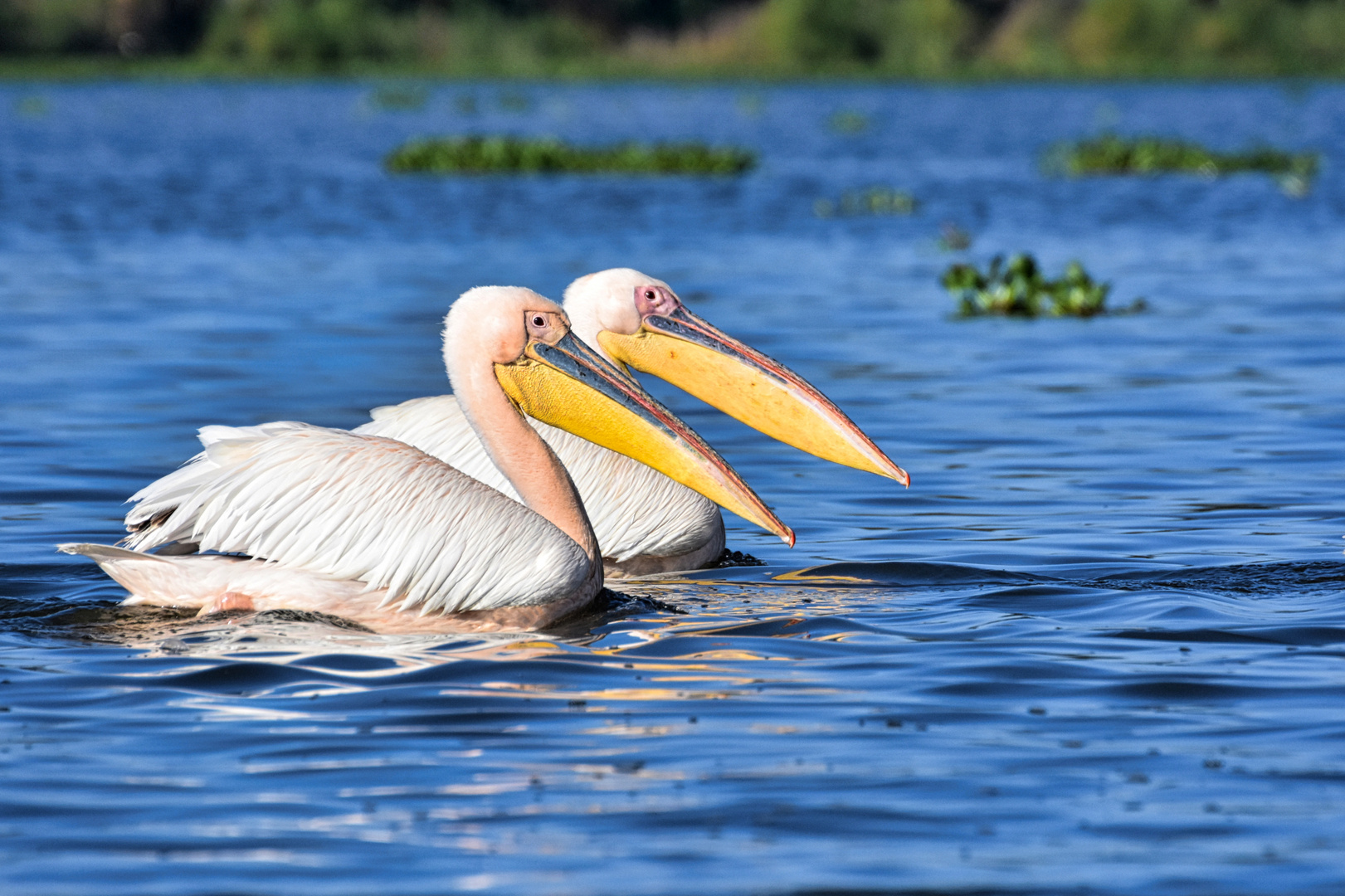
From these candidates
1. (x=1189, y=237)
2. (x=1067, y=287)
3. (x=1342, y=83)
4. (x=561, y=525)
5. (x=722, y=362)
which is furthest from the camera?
(x=1342, y=83)

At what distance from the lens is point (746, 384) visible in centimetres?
739

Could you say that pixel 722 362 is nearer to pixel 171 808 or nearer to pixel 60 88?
pixel 171 808

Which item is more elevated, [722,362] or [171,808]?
[722,362]

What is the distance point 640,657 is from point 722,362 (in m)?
1.79

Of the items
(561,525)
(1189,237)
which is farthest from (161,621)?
(1189,237)

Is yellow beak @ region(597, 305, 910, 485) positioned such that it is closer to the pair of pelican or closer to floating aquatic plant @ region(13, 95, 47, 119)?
the pair of pelican

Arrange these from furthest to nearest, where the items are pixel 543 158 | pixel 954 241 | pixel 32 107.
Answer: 1. pixel 32 107
2. pixel 543 158
3. pixel 954 241

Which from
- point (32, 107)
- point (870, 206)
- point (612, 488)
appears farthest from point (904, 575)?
point (32, 107)

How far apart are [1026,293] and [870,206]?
31.5 feet

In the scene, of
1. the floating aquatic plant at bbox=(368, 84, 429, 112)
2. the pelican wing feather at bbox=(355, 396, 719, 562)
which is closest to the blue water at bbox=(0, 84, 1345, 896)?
the pelican wing feather at bbox=(355, 396, 719, 562)

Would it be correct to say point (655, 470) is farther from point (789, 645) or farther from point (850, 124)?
point (850, 124)

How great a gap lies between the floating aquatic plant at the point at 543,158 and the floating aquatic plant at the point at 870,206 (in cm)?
475

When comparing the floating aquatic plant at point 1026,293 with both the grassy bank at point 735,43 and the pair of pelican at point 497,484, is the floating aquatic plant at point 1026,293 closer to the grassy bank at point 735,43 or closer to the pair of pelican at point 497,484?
the pair of pelican at point 497,484

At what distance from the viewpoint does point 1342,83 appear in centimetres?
6962
